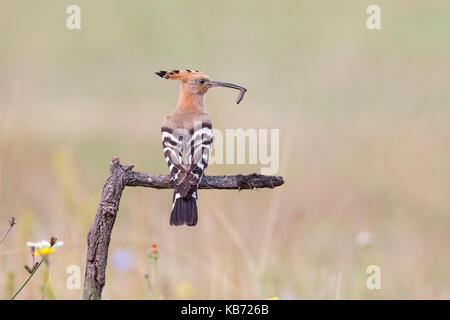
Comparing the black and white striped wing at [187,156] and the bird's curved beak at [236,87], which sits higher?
the bird's curved beak at [236,87]

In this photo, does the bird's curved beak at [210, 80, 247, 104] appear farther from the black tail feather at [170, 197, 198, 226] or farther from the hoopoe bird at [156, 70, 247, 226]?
the black tail feather at [170, 197, 198, 226]

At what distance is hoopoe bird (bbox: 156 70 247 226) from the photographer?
301cm

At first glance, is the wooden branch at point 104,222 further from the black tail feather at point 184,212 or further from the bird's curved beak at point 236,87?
the bird's curved beak at point 236,87

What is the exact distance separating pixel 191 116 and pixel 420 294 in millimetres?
1960

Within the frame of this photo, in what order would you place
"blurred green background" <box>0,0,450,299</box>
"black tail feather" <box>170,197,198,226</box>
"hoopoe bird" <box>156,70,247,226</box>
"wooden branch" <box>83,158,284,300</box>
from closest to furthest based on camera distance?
"wooden branch" <box>83,158,284,300</box> → "black tail feather" <box>170,197,198,226</box> → "hoopoe bird" <box>156,70,247,226</box> → "blurred green background" <box>0,0,450,299</box>

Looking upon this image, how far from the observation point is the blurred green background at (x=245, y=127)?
488 cm

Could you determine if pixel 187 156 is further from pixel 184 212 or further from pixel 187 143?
pixel 184 212

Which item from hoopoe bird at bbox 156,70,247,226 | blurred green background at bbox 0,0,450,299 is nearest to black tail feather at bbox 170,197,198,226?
hoopoe bird at bbox 156,70,247,226

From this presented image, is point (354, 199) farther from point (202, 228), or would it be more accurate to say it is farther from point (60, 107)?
point (60, 107)

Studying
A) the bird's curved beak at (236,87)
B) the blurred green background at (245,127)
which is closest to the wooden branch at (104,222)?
the bird's curved beak at (236,87)

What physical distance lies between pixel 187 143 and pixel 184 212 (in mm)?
554

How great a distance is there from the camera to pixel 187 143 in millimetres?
3475

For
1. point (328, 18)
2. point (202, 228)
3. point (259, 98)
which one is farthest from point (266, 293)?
point (328, 18)

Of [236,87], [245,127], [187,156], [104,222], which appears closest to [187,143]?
[187,156]
